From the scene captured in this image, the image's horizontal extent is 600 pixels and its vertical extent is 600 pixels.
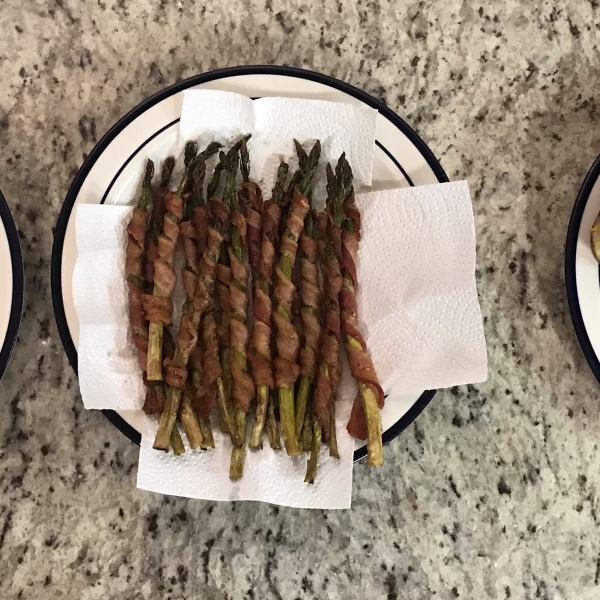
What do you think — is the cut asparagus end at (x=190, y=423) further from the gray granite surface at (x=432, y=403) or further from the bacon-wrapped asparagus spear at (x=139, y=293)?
the gray granite surface at (x=432, y=403)

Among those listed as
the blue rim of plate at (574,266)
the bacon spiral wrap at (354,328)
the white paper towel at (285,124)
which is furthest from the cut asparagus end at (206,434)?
the blue rim of plate at (574,266)

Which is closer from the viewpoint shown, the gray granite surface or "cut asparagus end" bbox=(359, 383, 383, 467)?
"cut asparagus end" bbox=(359, 383, 383, 467)

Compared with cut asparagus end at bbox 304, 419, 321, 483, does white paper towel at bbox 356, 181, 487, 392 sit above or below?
above

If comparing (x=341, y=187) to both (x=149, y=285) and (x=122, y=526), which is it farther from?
(x=122, y=526)

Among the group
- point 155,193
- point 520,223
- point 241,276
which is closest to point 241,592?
point 241,276

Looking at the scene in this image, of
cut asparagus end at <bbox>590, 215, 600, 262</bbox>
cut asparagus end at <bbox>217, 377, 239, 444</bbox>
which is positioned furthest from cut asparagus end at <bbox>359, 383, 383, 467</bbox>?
cut asparagus end at <bbox>590, 215, 600, 262</bbox>

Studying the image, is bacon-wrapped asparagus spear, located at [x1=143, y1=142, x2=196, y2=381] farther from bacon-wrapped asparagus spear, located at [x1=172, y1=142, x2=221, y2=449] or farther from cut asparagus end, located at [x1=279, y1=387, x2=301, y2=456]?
cut asparagus end, located at [x1=279, y1=387, x2=301, y2=456]

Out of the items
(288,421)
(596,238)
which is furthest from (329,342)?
(596,238)

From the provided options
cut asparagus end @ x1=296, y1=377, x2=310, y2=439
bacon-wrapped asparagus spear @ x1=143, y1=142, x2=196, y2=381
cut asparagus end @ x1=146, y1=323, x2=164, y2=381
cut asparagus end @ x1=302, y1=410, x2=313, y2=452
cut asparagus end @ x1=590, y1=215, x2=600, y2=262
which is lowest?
cut asparagus end @ x1=302, y1=410, x2=313, y2=452
